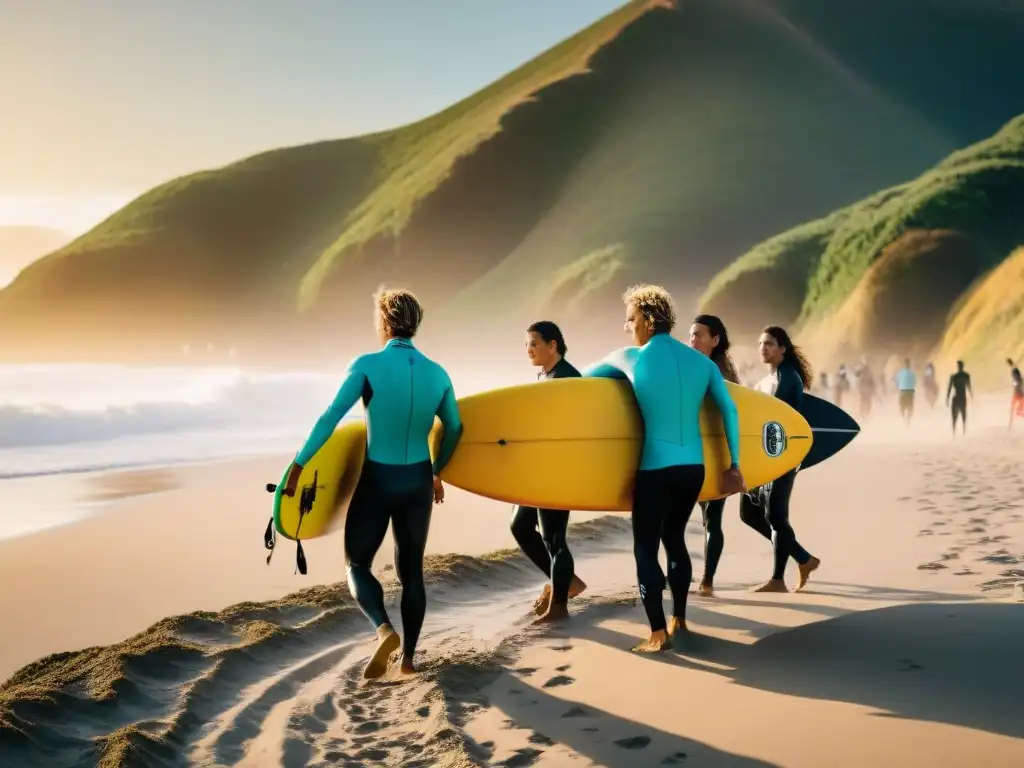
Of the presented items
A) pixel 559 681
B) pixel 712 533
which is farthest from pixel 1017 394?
pixel 559 681

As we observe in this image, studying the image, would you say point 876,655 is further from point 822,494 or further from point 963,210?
point 963,210

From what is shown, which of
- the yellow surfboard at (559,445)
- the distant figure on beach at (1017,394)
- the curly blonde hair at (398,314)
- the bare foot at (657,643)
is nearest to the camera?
the curly blonde hair at (398,314)

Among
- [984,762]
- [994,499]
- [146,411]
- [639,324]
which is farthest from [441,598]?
[146,411]

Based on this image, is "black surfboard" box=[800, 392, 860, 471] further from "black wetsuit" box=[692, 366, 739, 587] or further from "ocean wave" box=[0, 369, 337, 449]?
"ocean wave" box=[0, 369, 337, 449]

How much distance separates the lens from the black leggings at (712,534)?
6.00m

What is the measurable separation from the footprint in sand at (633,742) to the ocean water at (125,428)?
23.3ft

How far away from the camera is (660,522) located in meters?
4.65

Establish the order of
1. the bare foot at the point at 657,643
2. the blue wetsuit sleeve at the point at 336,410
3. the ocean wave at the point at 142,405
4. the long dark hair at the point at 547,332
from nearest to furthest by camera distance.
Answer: the blue wetsuit sleeve at the point at 336,410, the bare foot at the point at 657,643, the long dark hair at the point at 547,332, the ocean wave at the point at 142,405

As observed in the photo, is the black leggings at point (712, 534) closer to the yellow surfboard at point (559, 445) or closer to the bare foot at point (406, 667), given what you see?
the yellow surfboard at point (559, 445)

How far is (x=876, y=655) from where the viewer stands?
4.26m

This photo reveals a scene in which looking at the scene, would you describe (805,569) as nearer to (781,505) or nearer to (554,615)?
(781,505)

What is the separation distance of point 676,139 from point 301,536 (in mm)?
109549

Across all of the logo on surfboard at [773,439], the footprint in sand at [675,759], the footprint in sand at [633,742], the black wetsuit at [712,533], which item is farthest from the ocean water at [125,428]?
the footprint in sand at [675,759]

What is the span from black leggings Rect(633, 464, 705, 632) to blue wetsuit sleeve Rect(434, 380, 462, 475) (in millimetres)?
870
